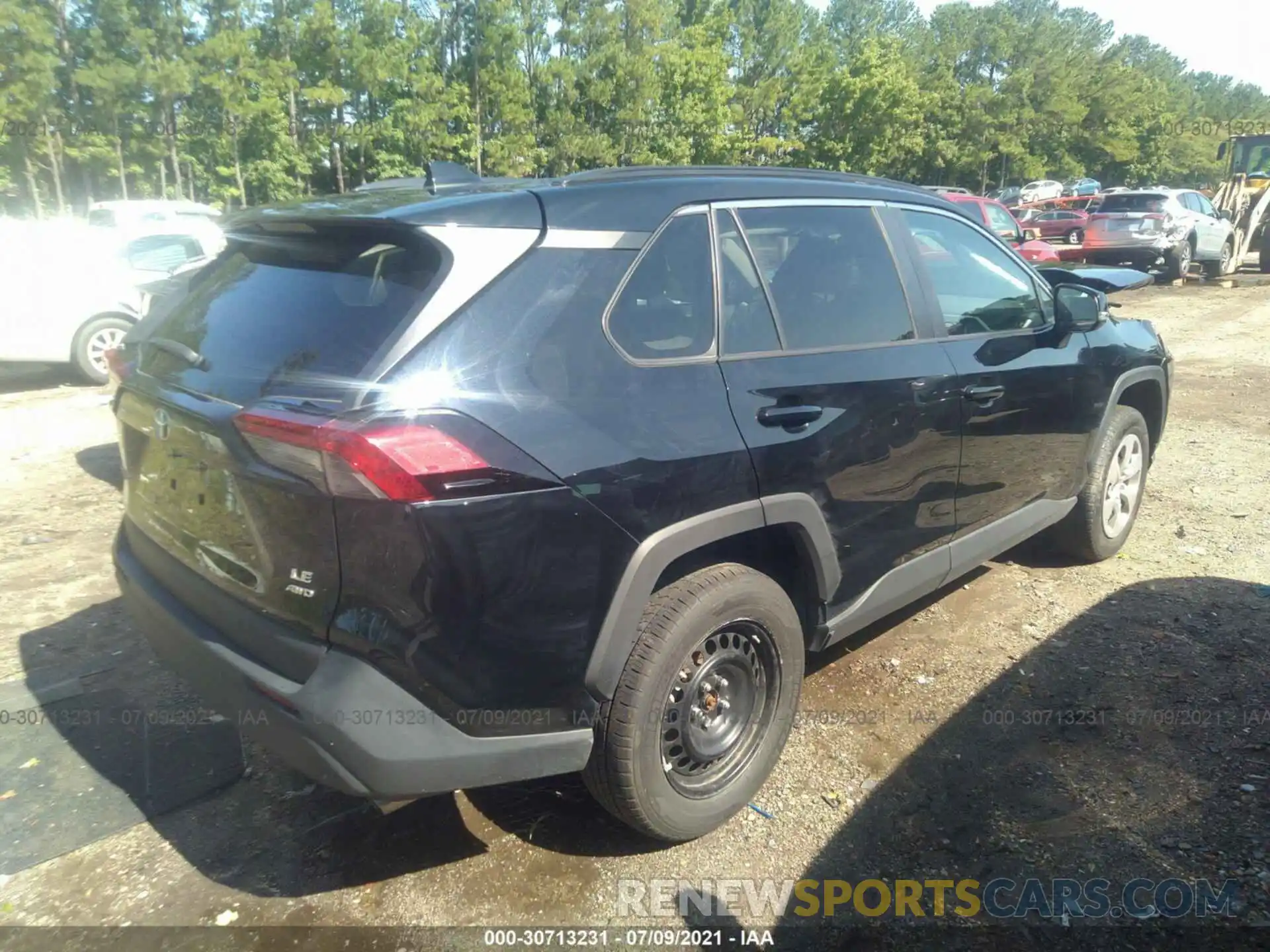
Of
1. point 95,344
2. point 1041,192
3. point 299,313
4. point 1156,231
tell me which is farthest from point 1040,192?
point 299,313

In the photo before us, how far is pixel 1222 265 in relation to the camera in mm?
19391

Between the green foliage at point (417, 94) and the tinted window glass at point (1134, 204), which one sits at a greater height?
the green foliage at point (417, 94)

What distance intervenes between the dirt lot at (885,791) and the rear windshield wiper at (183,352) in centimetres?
148

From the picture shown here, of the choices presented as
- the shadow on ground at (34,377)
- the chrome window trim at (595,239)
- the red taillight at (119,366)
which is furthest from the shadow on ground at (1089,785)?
the shadow on ground at (34,377)

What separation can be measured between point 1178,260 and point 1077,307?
654 inches

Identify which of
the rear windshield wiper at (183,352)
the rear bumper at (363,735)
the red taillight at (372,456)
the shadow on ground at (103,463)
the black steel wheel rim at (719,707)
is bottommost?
the shadow on ground at (103,463)

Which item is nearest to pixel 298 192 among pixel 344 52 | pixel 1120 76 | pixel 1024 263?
pixel 344 52

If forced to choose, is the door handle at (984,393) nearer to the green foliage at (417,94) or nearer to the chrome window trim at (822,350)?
the chrome window trim at (822,350)

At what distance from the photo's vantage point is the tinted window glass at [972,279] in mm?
3578

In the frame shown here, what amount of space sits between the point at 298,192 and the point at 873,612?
1279 inches

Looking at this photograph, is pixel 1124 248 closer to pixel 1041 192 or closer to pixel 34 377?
pixel 34 377

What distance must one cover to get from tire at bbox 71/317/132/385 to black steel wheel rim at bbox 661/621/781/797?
27.9ft

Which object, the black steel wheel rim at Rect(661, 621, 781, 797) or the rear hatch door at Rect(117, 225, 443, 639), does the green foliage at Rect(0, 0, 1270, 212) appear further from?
the black steel wheel rim at Rect(661, 621, 781, 797)

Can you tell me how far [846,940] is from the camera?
244 centimetres
